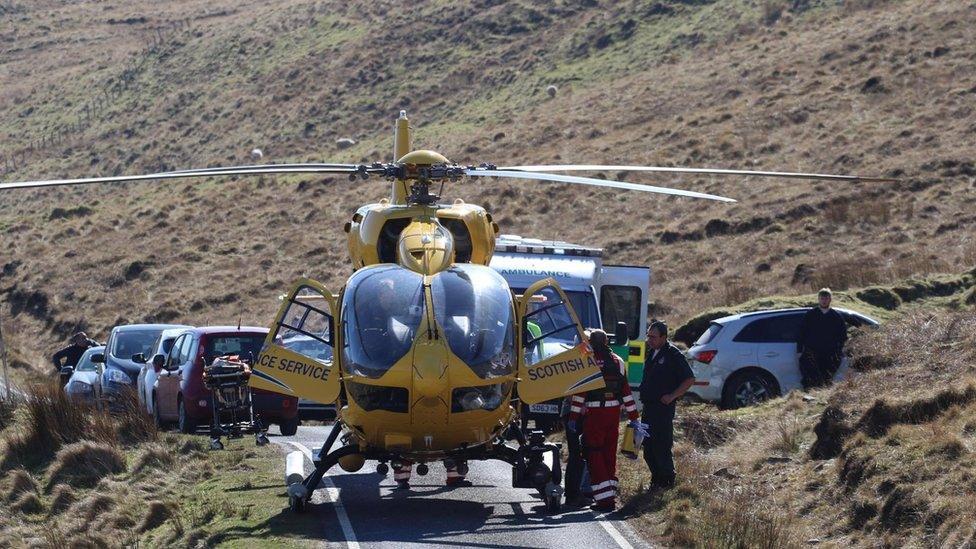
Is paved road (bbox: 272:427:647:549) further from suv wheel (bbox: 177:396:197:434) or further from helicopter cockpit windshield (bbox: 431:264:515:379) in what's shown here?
suv wheel (bbox: 177:396:197:434)

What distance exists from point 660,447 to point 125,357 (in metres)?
12.8

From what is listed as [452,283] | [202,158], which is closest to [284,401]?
[452,283]

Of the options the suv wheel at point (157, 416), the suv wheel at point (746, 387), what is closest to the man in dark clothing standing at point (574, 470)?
the suv wheel at point (746, 387)

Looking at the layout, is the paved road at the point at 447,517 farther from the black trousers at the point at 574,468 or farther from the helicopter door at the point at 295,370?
the helicopter door at the point at 295,370

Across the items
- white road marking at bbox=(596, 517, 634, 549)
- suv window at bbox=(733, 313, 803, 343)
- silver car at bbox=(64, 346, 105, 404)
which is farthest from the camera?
silver car at bbox=(64, 346, 105, 404)

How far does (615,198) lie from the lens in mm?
40562

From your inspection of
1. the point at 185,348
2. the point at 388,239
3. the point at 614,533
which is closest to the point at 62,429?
the point at 185,348

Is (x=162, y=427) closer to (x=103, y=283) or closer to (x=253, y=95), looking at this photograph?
(x=103, y=283)

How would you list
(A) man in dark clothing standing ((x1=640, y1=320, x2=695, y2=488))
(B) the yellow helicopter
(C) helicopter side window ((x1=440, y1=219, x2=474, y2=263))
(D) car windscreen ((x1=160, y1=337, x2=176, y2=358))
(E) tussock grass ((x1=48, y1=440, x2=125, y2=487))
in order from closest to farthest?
(B) the yellow helicopter
(A) man in dark clothing standing ((x1=640, y1=320, x2=695, y2=488))
(C) helicopter side window ((x1=440, y1=219, x2=474, y2=263))
(E) tussock grass ((x1=48, y1=440, x2=125, y2=487))
(D) car windscreen ((x1=160, y1=337, x2=176, y2=358))

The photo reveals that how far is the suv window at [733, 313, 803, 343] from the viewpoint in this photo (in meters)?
19.3

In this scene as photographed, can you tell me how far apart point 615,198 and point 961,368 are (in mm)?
26553

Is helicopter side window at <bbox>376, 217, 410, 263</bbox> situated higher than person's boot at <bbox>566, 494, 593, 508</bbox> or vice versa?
helicopter side window at <bbox>376, 217, 410, 263</bbox>

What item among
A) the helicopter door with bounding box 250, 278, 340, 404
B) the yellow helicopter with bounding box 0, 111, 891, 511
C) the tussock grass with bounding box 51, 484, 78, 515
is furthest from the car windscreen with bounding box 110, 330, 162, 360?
the helicopter door with bounding box 250, 278, 340, 404

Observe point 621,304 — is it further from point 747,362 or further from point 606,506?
point 606,506
